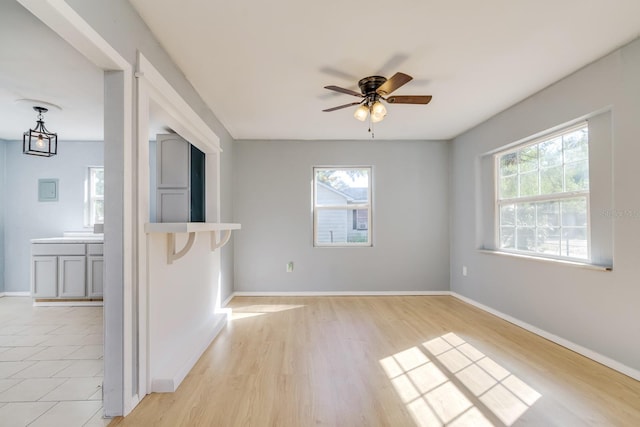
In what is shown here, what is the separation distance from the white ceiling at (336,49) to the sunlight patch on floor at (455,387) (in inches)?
90.3

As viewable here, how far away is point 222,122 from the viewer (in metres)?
3.96

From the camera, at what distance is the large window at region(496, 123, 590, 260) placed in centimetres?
271

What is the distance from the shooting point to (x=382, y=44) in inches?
87.7

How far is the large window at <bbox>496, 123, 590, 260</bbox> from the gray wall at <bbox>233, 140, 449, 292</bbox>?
1133mm

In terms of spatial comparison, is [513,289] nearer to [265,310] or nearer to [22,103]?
[265,310]

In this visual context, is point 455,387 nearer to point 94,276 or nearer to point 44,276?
point 94,276

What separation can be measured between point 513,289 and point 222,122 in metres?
3.86

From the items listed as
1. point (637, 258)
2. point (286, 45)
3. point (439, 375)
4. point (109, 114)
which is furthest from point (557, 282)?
point (109, 114)

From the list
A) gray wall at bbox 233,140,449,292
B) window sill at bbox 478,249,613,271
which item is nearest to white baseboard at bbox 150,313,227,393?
gray wall at bbox 233,140,449,292

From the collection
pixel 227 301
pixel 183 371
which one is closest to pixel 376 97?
pixel 183 371

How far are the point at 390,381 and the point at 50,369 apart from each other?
2.42m

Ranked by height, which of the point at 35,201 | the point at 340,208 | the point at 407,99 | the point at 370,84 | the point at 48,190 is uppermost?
the point at 370,84

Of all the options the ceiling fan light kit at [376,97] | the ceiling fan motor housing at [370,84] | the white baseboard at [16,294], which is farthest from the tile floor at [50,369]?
the ceiling fan motor housing at [370,84]

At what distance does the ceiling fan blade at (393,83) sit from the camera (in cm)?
224
